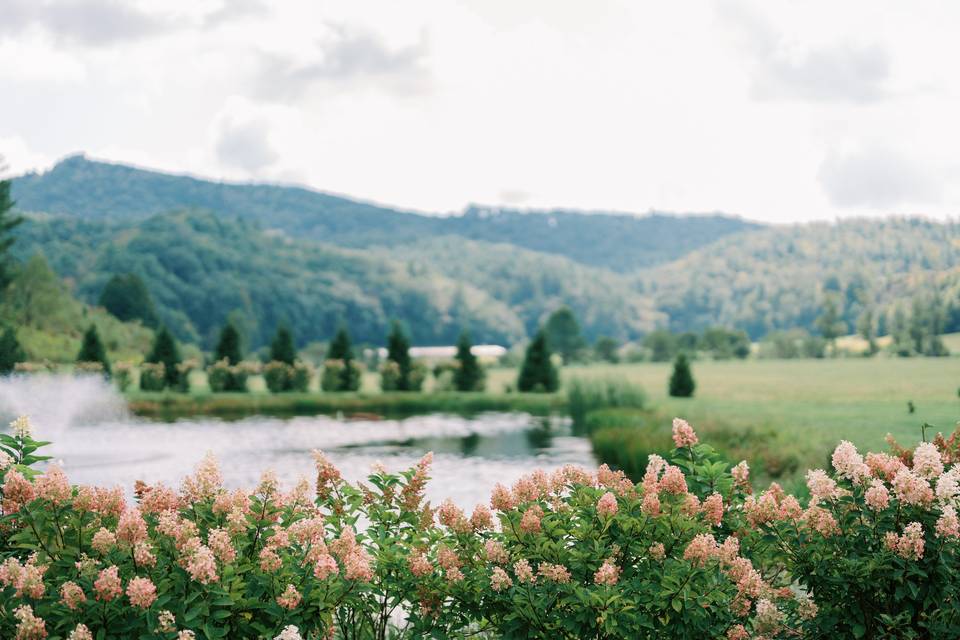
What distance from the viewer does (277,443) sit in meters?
18.4

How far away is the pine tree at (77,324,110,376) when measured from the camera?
2852 centimetres

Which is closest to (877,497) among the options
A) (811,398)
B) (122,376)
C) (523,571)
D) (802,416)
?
(523,571)

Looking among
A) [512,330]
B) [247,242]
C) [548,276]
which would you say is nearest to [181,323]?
[247,242]

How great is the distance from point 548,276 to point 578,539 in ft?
319

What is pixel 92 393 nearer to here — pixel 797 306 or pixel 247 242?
pixel 797 306

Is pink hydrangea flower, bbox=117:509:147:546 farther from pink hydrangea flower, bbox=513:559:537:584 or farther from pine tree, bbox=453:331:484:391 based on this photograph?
pine tree, bbox=453:331:484:391

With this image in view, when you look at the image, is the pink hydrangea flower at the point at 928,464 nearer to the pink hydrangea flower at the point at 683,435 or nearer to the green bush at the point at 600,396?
the pink hydrangea flower at the point at 683,435

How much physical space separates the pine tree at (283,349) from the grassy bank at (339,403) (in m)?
1.87

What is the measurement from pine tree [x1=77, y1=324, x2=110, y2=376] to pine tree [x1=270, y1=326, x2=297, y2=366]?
568cm

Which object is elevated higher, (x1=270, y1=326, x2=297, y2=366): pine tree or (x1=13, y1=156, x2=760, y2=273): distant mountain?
(x1=13, y1=156, x2=760, y2=273): distant mountain

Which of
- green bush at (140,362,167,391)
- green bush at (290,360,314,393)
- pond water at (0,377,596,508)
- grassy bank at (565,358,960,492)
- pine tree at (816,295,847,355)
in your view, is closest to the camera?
grassy bank at (565,358,960,492)

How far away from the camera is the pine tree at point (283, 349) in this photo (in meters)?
30.4

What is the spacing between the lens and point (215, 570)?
2877 mm

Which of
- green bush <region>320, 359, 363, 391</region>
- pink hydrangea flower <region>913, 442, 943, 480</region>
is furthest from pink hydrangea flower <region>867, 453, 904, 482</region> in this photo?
green bush <region>320, 359, 363, 391</region>
